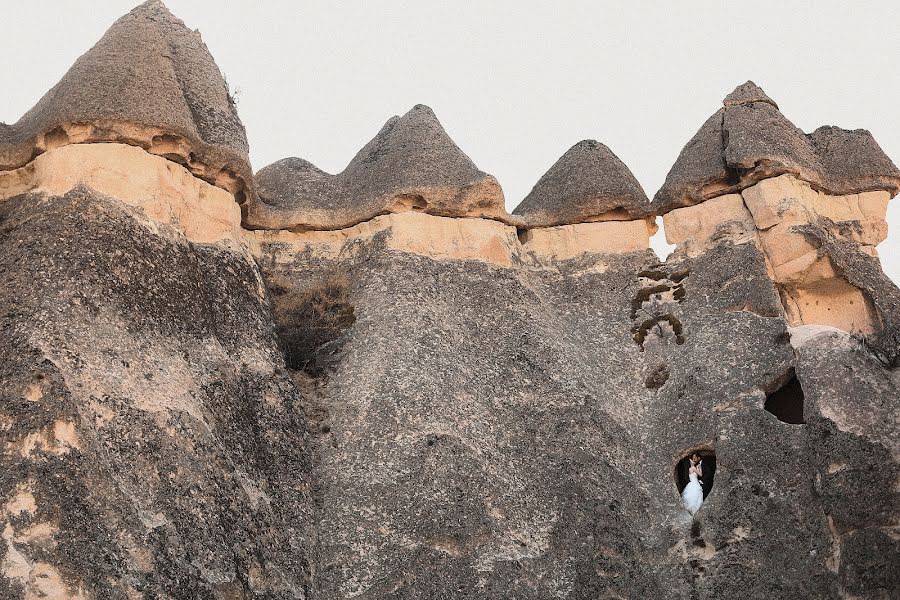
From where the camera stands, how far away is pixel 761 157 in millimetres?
31719

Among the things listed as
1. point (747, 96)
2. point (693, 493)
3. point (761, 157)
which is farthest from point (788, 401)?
point (747, 96)

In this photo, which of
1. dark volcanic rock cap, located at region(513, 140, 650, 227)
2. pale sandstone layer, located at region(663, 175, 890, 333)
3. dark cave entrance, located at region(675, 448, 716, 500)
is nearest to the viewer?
dark cave entrance, located at region(675, 448, 716, 500)

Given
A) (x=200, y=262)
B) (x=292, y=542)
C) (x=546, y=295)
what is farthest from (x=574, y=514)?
(x=200, y=262)

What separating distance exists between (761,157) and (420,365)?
12423 millimetres

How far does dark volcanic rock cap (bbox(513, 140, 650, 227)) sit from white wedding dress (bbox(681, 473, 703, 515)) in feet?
33.3

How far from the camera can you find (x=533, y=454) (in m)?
26.0

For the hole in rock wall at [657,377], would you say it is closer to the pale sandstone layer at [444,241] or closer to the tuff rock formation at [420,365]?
the tuff rock formation at [420,365]

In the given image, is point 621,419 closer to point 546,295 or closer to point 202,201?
point 546,295

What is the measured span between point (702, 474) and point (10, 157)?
59.1 feet

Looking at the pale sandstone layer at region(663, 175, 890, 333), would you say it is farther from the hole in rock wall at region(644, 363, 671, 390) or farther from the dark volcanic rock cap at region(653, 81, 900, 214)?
the hole in rock wall at region(644, 363, 671, 390)

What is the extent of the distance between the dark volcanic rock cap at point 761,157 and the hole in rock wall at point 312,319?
10616 mm

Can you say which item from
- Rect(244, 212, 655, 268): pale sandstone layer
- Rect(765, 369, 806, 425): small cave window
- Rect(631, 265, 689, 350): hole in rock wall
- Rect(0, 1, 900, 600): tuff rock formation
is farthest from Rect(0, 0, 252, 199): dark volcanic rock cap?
Rect(765, 369, 806, 425): small cave window

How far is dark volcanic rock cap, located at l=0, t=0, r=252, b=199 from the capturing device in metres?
24.9

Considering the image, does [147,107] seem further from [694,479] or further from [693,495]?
[693,495]
